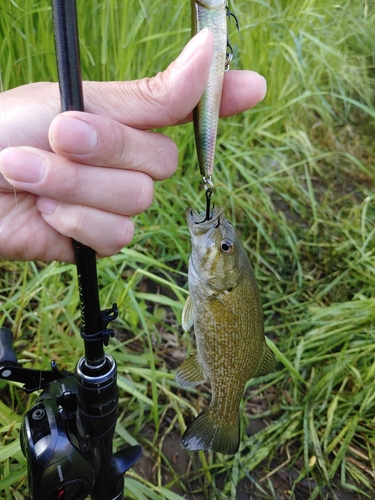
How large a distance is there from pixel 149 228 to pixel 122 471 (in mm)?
1143

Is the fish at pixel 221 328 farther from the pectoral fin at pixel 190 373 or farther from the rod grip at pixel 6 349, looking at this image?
the rod grip at pixel 6 349

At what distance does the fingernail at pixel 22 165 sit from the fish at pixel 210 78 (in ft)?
0.96

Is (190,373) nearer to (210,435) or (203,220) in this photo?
(210,435)

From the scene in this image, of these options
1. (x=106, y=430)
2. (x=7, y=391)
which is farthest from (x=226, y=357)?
(x=7, y=391)

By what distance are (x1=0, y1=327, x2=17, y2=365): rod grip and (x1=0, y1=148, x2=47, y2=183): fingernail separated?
37 cm

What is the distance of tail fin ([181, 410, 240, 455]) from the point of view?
3.69ft

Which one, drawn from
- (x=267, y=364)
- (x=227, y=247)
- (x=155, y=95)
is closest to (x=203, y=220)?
(x=227, y=247)

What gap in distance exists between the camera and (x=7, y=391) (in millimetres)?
1586

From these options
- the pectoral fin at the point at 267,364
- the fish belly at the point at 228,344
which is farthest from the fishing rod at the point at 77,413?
the pectoral fin at the point at 267,364

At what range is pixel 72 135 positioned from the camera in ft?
2.56

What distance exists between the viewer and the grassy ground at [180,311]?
5.30 feet

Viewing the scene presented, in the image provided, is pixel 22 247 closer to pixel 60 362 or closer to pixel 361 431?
pixel 60 362

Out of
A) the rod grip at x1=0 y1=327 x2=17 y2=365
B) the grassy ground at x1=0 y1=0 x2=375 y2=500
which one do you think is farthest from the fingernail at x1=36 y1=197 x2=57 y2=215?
the grassy ground at x1=0 y1=0 x2=375 y2=500

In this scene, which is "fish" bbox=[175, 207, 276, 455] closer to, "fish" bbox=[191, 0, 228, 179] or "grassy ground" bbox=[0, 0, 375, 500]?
"fish" bbox=[191, 0, 228, 179]
